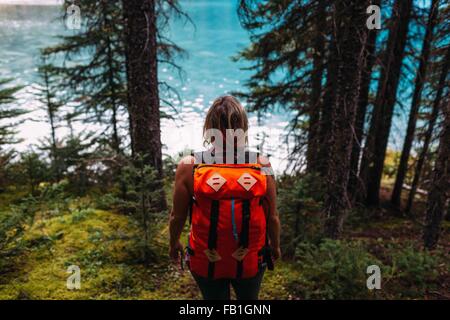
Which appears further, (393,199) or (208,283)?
(393,199)

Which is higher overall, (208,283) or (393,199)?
(208,283)

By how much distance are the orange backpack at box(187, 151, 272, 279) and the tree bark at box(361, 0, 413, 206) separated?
23.5 ft

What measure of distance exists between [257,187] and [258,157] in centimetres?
28

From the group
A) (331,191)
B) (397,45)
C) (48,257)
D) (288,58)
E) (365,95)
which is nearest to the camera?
(48,257)

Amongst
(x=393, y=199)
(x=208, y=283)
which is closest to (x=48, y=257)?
(x=208, y=283)

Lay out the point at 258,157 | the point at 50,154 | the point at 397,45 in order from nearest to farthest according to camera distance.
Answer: the point at 258,157
the point at 397,45
the point at 50,154

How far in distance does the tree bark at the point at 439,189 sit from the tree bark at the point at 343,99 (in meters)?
1.94

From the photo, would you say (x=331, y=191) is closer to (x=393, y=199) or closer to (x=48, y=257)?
(x=48, y=257)

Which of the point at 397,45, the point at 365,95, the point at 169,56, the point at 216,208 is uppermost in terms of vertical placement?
the point at 397,45

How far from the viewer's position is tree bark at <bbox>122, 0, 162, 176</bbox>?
22.8 ft

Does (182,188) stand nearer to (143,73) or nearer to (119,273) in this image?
(119,273)

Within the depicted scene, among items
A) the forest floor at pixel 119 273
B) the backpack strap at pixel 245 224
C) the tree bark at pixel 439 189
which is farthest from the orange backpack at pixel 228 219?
the tree bark at pixel 439 189

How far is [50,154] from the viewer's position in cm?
1473

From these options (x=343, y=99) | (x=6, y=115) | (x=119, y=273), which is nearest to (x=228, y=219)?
(x=119, y=273)
